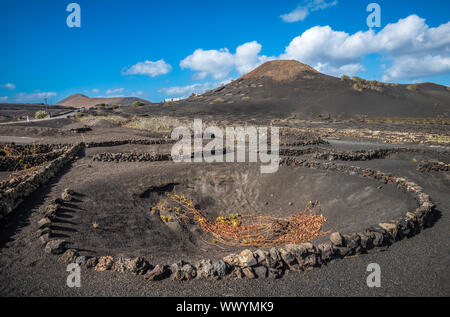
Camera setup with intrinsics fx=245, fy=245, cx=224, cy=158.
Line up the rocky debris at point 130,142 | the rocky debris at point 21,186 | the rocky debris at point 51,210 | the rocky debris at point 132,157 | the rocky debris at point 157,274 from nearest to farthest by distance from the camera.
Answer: the rocky debris at point 157,274 → the rocky debris at point 51,210 → the rocky debris at point 21,186 → the rocky debris at point 132,157 → the rocky debris at point 130,142

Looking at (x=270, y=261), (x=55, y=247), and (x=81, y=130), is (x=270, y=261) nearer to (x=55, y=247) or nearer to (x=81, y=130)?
(x=55, y=247)

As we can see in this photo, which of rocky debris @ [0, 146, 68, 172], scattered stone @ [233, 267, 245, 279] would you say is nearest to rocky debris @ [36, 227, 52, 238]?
scattered stone @ [233, 267, 245, 279]

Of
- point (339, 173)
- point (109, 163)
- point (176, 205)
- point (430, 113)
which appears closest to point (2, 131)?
point (109, 163)

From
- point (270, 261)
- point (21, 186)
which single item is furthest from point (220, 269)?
point (21, 186)

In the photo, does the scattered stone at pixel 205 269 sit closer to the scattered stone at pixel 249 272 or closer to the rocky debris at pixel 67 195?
the scattered stone at pixel 249 272

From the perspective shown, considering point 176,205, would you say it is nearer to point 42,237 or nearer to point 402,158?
point 42,237

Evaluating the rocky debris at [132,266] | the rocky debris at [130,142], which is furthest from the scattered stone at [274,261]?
the rocky debris at [130,142]
